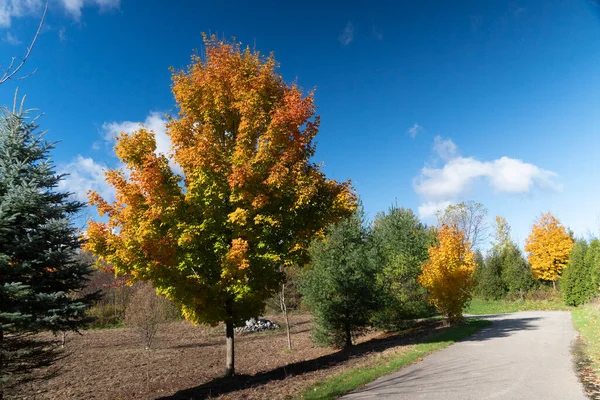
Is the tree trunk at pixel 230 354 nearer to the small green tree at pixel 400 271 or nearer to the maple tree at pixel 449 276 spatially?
the small green tree at pixel 400 271

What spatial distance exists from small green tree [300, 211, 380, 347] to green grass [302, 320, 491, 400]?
9.86 ft

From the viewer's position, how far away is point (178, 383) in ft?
35.6

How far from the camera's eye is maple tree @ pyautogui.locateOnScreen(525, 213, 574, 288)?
36.2m

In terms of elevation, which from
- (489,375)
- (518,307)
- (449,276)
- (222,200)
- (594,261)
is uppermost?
(222,200)

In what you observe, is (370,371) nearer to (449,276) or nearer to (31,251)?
(31,251)

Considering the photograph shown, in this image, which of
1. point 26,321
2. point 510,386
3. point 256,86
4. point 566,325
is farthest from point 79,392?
point 566,325

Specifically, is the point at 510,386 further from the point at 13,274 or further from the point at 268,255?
the point at 13,274

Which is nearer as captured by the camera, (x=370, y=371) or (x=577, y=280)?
(x=370, y=371)

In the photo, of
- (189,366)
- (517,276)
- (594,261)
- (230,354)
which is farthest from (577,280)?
(230,354)

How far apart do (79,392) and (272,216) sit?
24.3 ft

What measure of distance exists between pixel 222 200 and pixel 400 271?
1233 centimetres

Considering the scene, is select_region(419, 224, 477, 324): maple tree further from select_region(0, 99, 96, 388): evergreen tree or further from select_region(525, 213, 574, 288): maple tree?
select_region(525, 213, 574, 288): maple tree

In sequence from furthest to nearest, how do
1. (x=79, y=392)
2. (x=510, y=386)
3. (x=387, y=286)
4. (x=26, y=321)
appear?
1. (x=387, y=286)
2. (x=79, y=392)
3. (x=510, y=386)
4. (x=26, y=321)

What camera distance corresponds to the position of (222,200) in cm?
895
